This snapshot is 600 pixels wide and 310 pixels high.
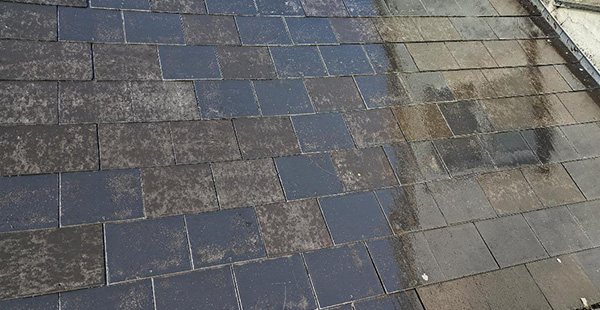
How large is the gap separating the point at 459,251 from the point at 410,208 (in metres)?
0.63

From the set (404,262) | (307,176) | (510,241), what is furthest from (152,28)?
(510,241)

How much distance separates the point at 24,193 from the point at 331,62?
3.61 meters

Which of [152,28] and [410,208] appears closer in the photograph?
[410,208]

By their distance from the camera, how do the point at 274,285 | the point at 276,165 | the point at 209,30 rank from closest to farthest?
the point at 274,285 < the point at 276,165 < the point at 209,30

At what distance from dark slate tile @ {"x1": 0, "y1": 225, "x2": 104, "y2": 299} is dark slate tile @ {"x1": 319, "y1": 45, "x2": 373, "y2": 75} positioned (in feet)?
11.0

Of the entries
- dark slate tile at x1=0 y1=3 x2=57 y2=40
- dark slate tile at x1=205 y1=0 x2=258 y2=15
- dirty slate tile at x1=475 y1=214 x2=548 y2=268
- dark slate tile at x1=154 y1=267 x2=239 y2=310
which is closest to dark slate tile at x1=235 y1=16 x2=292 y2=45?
dark slate tile at x1=205 y1=0 x2=258 y2=15

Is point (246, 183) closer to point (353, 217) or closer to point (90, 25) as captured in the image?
point (353, 217)

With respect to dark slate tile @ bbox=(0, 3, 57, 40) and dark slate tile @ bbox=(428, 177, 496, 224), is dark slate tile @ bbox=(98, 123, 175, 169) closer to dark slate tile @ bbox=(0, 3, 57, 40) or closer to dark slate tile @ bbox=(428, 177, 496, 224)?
dark slate tile @ bbox=(0, 3, 57, 40)

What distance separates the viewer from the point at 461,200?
5.36 m

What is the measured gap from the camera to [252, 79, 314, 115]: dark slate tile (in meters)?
5.44

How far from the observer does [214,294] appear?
404 centimetres

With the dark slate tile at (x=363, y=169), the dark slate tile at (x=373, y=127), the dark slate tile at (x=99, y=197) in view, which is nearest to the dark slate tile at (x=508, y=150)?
the dark slate tile at (x=373, y=127)

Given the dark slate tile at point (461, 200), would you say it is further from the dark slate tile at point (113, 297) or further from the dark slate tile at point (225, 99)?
the dark slate tile at point (113, 297)

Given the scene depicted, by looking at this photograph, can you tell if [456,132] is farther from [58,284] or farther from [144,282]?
[58,284]
